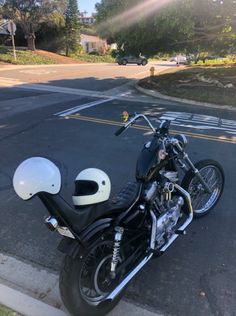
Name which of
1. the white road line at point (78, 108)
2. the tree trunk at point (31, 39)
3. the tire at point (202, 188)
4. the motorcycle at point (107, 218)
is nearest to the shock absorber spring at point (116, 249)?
the motorcycle at point (107, 218)

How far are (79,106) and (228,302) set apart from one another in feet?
32.2

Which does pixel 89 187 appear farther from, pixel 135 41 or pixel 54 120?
pixel 135 41

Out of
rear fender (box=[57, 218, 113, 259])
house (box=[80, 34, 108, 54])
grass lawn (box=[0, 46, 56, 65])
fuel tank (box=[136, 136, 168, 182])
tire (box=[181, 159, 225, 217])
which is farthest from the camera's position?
house (box=[80, 34, 108, 54])

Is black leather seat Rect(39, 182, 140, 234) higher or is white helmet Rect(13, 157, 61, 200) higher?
white helmet Rect(13, 157, 61, 200)

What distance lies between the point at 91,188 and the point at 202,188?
1955 mm

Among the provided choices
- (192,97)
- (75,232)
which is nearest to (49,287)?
(75,232)

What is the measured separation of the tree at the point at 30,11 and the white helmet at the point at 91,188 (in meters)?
41.4

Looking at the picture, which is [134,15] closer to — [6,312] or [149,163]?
[149,163]

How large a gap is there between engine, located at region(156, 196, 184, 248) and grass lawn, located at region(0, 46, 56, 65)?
1261 inches

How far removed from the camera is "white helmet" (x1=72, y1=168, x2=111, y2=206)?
2.71m

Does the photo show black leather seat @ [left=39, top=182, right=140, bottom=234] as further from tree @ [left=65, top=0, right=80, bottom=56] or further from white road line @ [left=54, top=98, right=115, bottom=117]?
tree @ [left=65, top=0, right=80, bottom=56]

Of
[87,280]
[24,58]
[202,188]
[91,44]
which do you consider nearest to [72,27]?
[24,58]

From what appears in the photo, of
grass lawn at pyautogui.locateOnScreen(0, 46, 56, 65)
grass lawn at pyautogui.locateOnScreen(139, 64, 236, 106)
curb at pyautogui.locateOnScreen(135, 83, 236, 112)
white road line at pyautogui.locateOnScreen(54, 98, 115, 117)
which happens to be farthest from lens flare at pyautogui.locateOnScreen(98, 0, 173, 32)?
grass lawn at pyautogui.locateOnScreen(0, 46, 56, 65)

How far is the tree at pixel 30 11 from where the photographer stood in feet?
129
